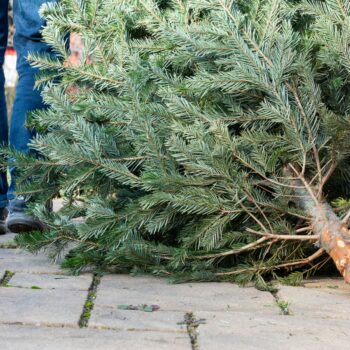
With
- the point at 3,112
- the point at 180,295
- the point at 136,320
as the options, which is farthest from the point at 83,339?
the point at 3,112

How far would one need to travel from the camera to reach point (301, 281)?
3518mm

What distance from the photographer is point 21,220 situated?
4.36 m

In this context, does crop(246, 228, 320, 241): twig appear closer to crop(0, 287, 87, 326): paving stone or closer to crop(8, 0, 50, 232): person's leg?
crop(0, 287, 87, 326): paving stone

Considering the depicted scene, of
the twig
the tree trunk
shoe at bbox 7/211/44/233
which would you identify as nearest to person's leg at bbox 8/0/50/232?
shoe at bbox 7/211/44/233

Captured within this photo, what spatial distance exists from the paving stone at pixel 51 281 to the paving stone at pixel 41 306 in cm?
8

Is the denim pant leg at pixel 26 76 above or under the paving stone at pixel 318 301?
above

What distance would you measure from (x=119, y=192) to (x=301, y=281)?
0.92 meters

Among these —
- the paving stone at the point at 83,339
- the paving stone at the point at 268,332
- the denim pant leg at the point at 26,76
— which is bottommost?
the paving stone at the point at 83,339

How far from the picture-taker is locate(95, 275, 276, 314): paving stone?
122 inches

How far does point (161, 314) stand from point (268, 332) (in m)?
0.42

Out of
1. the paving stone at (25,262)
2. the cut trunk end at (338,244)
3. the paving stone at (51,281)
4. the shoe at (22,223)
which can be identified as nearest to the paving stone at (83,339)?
the paving stone at (51,281)

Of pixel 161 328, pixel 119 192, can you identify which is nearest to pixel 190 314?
pixel 161 328

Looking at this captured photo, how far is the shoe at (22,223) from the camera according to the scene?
4363mm

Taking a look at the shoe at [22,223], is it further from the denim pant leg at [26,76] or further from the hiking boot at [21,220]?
the denim pant leg at [26,76]
